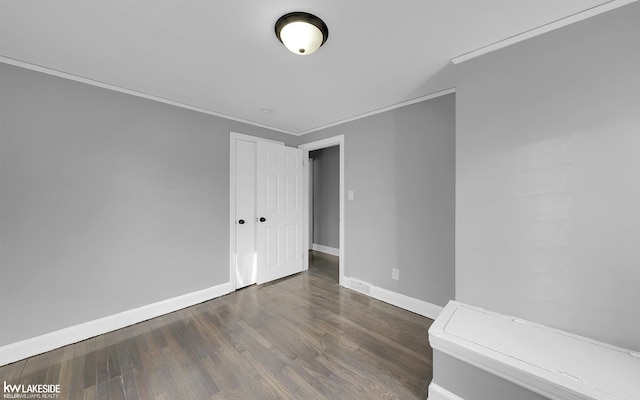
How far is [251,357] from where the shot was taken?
1.87 metres

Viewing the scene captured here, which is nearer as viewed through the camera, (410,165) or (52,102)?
(52,102)

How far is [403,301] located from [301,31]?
9.10 ft

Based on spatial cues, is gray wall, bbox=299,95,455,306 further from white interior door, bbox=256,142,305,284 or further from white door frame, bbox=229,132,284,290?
white door frame, bbox=229,132,284,290

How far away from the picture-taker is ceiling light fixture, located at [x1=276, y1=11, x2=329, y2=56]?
1.36 meters

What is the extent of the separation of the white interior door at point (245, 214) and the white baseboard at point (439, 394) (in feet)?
8.24

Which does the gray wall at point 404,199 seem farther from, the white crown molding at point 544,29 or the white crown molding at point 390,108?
the white crown molding at point 544,29

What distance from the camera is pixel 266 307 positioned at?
268 cm

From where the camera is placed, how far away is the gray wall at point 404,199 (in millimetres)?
2365

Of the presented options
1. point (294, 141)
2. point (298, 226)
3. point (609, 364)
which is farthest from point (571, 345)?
point (294, 141)

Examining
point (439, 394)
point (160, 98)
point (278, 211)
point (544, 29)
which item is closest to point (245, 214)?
point (278, 211)

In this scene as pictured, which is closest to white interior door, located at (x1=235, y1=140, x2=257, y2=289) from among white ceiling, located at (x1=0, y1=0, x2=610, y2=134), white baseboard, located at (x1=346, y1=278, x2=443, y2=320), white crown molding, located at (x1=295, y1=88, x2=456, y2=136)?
white ceiling, located at (x1=0, y1=0, x2=610, y2=134)

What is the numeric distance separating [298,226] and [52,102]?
2.99 m

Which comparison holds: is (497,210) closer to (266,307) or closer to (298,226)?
(266,307)

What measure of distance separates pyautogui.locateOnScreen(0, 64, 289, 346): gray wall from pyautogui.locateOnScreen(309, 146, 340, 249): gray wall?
272cm
